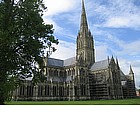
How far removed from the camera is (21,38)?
1653 centimetres

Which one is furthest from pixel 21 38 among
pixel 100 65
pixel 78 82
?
pixel 100 65

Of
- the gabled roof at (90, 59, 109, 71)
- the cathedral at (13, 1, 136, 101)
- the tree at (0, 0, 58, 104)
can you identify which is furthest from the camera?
the gabled roof at (90, 59, 109, 71)

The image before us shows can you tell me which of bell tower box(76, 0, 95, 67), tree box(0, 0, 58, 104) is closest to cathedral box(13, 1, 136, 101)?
bell tower box(76, 0, 95, 67)

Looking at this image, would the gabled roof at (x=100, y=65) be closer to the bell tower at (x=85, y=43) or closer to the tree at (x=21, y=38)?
the bell tower at (x=85, y=43)

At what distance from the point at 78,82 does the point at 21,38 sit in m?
52.8

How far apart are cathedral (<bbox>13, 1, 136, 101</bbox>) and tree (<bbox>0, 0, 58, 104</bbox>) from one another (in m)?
39.4

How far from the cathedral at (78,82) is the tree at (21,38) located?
3943cm

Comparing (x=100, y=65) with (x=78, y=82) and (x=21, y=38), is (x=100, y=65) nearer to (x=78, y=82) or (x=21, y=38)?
(x=78, y=82)

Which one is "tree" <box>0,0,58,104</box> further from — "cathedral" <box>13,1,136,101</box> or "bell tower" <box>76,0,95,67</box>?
"bell tower" <box>76,0,95,67</box>

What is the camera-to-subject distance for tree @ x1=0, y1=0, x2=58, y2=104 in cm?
1529
